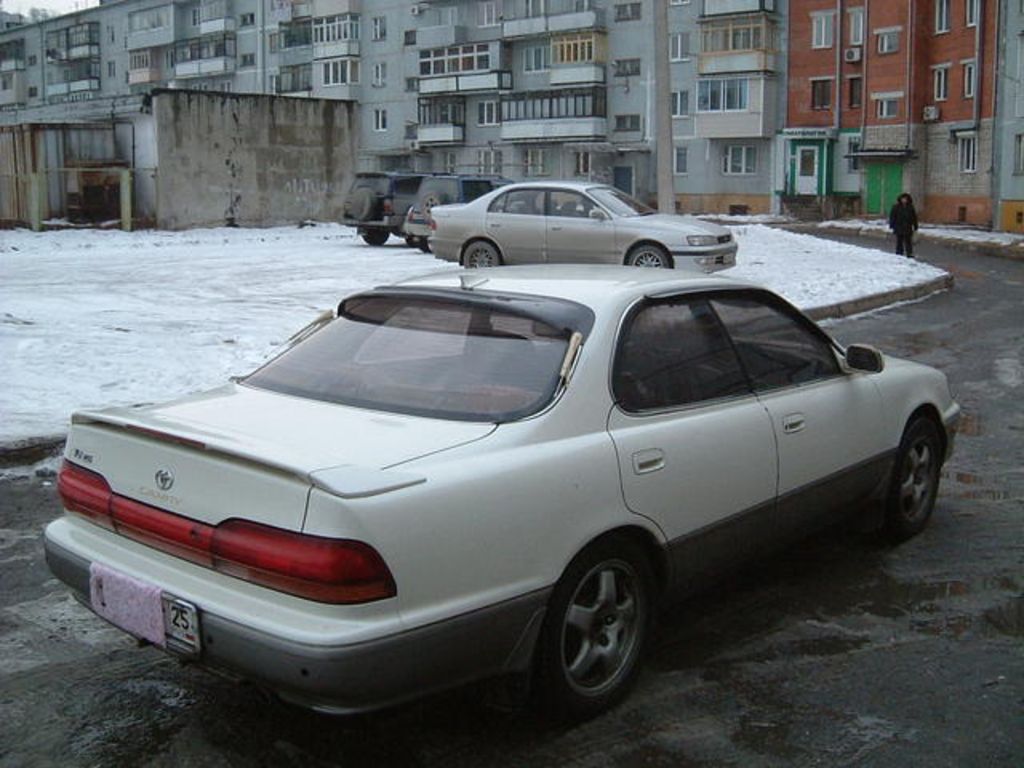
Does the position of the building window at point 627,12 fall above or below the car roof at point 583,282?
above

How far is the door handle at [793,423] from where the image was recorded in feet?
15.4

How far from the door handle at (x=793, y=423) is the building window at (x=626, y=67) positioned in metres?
58.0

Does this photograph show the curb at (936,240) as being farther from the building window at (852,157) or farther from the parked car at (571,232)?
the parked car at (571,232)

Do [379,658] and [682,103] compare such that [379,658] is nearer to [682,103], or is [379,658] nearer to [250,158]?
[250,158]

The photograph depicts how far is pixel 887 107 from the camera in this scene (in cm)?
5072

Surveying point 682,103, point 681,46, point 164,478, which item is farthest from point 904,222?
point 681,46

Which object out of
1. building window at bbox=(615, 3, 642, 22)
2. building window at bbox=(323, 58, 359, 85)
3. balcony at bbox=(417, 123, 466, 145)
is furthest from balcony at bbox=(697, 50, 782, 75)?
building window at bbox=(323, 58, 359, 85)

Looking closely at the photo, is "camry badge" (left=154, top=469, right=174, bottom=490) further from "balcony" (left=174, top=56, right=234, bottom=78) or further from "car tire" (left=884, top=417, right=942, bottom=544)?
"balcony" (left=174, top=56, right=234, bottom=78)

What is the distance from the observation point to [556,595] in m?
3.61

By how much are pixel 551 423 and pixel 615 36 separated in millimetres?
60721

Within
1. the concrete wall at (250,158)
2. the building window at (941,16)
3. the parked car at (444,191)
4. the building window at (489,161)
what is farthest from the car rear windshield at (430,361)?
the building window at (489,161)

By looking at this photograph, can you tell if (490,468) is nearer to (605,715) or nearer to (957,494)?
(605,715)

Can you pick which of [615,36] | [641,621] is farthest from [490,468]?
[615,36]

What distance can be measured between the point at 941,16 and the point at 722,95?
11251 millimetres
